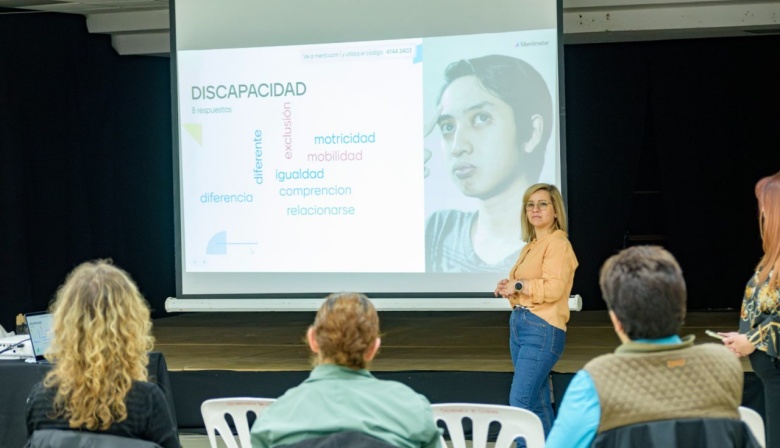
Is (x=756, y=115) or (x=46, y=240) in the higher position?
(x=756, y=115)

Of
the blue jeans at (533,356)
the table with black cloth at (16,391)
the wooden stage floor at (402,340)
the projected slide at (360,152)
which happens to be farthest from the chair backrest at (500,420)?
the projected slide at (360,152)

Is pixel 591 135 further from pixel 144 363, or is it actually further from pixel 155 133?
pixel 144 363

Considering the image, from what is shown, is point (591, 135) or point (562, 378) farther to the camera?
point (591, 135)

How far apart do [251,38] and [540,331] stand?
8.61ft

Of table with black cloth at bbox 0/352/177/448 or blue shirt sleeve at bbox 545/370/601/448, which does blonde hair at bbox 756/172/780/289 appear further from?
table with black cloth at bbox 0/352/177/448

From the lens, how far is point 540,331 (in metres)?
4.06

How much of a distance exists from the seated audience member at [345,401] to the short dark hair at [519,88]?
3.24 meters

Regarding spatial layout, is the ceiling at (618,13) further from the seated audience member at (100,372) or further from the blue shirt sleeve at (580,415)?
the blue shirt sleeve at (580,415)

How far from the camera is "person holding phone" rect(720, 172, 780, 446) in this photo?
10.0 ft

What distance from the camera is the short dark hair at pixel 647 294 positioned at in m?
1.83

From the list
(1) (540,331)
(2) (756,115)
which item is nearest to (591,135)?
(2) (756,115)

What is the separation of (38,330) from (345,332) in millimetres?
2383

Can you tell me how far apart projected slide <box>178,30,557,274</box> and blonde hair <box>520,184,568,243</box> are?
0.97 meters

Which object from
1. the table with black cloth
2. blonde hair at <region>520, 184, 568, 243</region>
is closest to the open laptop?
the table with black cloth
